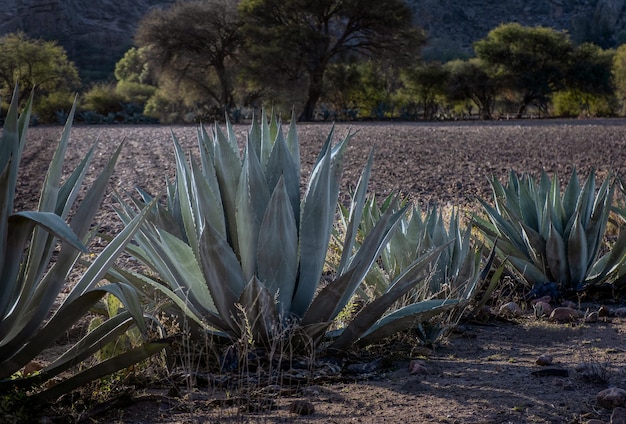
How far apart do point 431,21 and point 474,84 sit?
186 ft

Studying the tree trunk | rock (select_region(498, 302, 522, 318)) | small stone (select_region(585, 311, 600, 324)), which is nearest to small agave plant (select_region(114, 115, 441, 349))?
rock (select_region(498, 302, 522, 318))

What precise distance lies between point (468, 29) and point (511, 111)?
46.7m

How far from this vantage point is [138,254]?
10.6ft

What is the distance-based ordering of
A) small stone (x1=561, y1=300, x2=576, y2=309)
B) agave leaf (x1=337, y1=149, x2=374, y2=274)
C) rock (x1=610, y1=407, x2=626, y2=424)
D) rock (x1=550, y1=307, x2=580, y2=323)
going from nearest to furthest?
rock (x1=610, y1=407, x2=626, y2=424) < agave leaf (x1=337, y1=149, x2=374, y2=274) < rock (x1=550, y1=307, x2=580, y2=323) < small stone (x1=561, y1=300, x2=576, y2=309)

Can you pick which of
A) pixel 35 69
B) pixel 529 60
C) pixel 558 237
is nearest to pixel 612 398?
pixel 558 237

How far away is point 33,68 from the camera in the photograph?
48188mm

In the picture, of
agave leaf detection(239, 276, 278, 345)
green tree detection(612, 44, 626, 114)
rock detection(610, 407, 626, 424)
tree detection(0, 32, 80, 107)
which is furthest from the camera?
green tree detection(612, 44, 626, 114)

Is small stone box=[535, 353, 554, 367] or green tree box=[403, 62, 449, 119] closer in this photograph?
small stone box=[535, 353, 554, 367]

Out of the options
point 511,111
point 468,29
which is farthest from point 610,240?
point 468,29

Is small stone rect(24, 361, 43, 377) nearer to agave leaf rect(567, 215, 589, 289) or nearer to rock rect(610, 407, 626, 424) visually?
rock rect(610, 407, 626, 424)

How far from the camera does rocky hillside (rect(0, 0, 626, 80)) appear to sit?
94938 mm

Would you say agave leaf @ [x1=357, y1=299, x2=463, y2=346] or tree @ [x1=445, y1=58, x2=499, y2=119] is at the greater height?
tree @ [x1=445, y1=58, x2=499, y2=119]

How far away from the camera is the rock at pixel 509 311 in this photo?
4.06 metres

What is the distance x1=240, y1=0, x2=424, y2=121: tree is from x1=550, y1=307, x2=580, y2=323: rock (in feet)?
118
